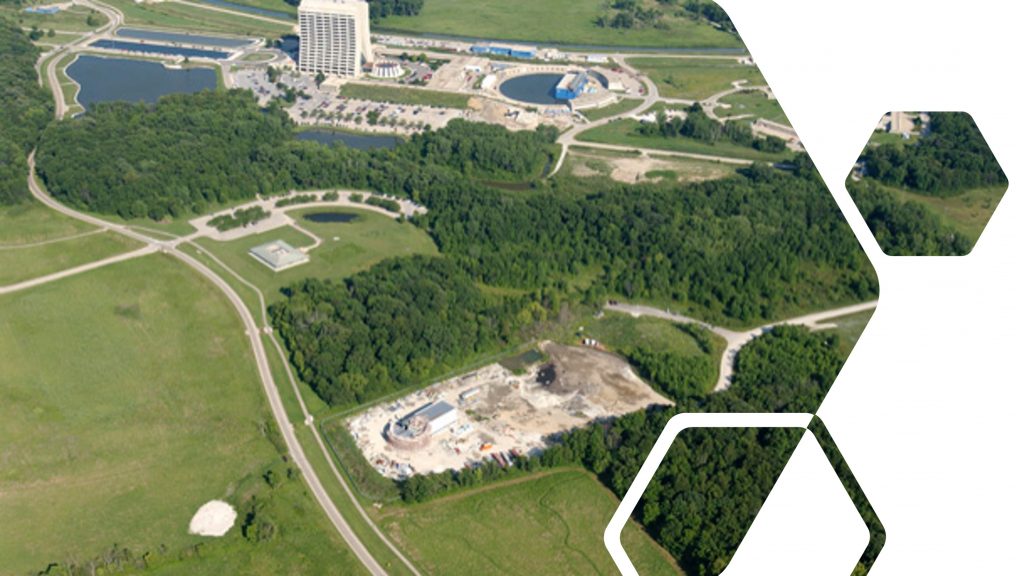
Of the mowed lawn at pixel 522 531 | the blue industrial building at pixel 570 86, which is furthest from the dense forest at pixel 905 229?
the blue industrial building at pixel 570 86

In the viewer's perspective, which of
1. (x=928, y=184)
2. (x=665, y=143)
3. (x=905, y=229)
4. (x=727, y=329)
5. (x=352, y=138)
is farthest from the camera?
(x=352, y=138)

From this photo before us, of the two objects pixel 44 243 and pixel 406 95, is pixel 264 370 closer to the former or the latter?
pixel 44 243

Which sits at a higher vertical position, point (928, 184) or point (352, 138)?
point (928, 184)

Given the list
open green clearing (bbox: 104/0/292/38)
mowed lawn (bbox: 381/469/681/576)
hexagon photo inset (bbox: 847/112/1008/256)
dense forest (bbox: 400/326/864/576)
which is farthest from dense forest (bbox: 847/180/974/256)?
open green clearing (bbox: 104/0/292/38)

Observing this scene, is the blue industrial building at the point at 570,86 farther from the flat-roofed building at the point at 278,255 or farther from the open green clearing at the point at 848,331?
the open green clearing at the point at 848,331

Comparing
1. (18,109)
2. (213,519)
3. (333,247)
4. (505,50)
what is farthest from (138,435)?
(505,50)

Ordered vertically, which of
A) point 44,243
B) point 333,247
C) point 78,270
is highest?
point 333,247

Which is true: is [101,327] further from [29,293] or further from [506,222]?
[506,222]
